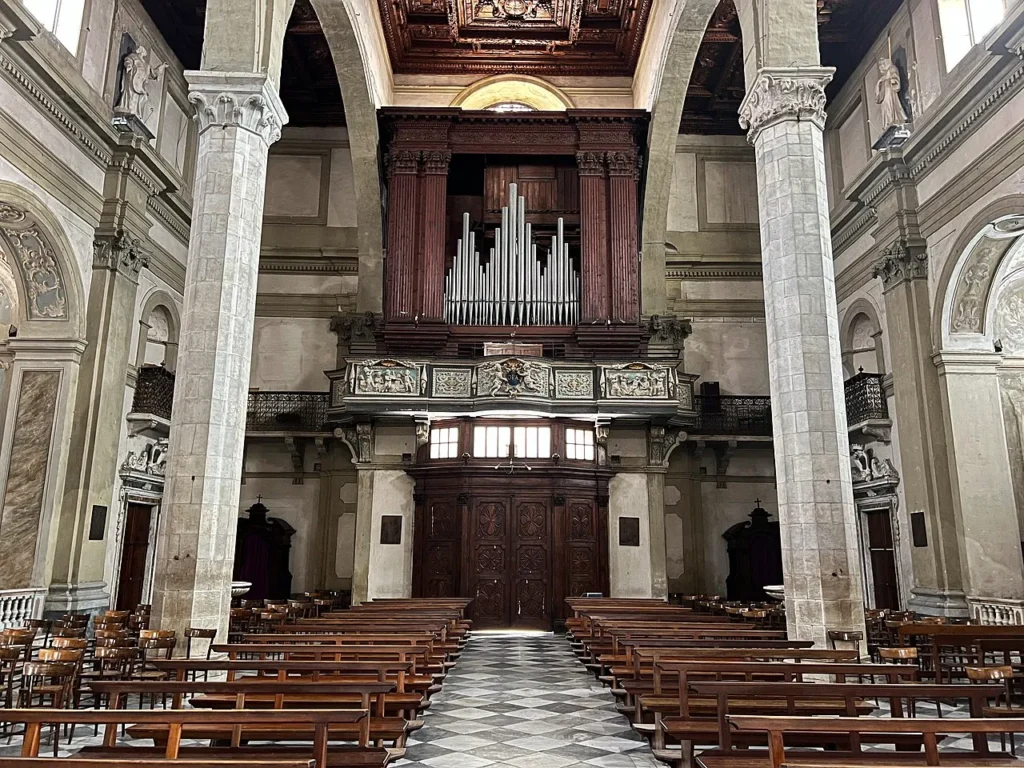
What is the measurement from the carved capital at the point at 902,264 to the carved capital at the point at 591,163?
22.1 ft

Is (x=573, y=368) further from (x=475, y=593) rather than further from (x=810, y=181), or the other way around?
(x=810, y=181)

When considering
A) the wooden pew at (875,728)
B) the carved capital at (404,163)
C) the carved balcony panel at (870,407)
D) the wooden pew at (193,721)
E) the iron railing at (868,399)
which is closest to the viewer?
the wooden pew at (875,728)

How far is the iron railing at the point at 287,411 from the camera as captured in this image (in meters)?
19.3

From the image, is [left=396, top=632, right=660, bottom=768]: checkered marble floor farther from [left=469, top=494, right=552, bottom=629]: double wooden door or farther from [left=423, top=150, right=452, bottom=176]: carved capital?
[left=423, top=150, right=452, bottom=176]: carved capital

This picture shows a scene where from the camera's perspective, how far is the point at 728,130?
73.0 ft

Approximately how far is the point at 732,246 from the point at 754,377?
367 cm

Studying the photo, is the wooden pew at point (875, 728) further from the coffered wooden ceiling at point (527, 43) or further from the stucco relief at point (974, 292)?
the coffered wooden ceiling at point (527, 43)

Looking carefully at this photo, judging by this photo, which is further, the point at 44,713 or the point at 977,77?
the point at 977,77

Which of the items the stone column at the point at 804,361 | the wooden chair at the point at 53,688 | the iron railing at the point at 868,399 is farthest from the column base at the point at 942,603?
the wooden chair at the point at 53,688

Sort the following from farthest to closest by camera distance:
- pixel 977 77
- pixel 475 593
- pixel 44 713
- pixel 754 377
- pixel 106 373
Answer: pixel 754 377 → pixel 475 593 → pixel 106 373 → pixel 977 77 → pixel 44 713

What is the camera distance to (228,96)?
1039cm

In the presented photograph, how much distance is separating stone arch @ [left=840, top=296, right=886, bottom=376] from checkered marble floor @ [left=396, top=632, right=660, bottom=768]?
33.8ft

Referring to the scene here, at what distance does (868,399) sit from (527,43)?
40.9 ft

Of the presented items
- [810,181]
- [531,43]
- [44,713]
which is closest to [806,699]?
[44,713]
